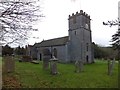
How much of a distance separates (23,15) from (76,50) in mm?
39816

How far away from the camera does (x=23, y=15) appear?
8289 mm

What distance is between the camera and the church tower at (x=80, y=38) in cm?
4684

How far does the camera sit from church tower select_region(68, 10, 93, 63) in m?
46.8

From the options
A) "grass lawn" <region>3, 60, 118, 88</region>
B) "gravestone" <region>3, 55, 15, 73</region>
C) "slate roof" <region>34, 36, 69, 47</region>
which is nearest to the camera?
"grass lawn" <region>3, 60, 118, 88</region>

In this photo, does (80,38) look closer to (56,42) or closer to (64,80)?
(56,42)

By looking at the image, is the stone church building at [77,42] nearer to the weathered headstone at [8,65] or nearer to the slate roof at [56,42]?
the slate roof at [56,42]

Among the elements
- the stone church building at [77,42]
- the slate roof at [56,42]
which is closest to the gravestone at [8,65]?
the stone church building at [77,42]

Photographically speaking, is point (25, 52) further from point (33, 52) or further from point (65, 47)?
point (65, 47)

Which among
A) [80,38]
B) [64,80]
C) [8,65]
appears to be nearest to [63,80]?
[64,80]

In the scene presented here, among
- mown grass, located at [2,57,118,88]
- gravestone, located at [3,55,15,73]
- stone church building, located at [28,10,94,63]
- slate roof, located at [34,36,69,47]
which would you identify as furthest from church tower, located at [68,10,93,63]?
gravestone, located at [3,55,15,73]

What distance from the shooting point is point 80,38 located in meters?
47.0

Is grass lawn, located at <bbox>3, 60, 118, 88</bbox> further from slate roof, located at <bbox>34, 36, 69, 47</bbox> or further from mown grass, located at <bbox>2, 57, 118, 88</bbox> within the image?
slate roof, located at <bbox>34, 36, 69, 47</bbox>

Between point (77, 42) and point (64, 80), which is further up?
point (77, 42)

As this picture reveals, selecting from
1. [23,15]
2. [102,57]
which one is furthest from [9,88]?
[102,57]
